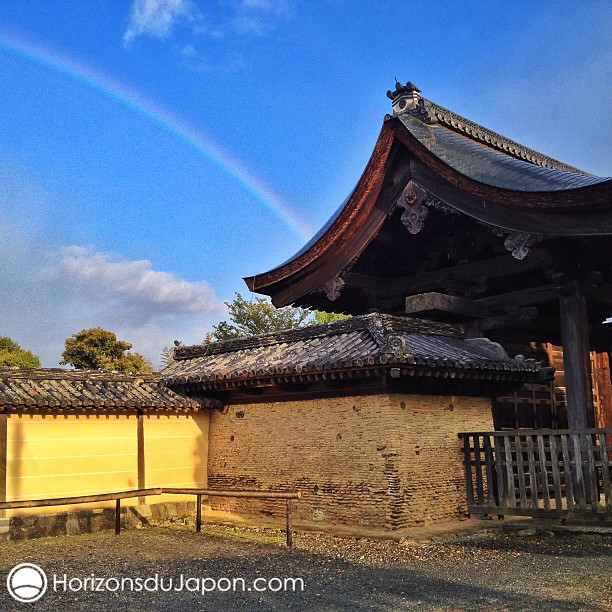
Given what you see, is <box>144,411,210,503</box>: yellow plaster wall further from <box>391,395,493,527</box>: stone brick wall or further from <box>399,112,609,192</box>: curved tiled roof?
<box>399,112,609,192</box>: curved tiled roof

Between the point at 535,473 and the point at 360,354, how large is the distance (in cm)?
321

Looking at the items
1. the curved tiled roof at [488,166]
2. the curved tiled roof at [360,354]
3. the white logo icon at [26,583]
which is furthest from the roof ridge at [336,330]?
the white logo icon at [26,583]

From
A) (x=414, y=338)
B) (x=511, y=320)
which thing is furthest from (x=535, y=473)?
(x=511, y=320)

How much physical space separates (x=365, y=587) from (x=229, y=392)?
6.97 meters

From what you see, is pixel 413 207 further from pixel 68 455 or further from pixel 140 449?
pixel 68 455

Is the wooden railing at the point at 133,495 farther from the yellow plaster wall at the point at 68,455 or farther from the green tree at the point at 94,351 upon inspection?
the green tree at the point at 94,351

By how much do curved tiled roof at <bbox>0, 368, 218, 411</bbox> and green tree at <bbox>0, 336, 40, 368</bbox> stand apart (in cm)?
2252

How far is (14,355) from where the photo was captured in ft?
115

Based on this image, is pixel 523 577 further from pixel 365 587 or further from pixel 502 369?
pixel 502 369

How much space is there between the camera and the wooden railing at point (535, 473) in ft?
33.4

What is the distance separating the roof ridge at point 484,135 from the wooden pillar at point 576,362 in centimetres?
412

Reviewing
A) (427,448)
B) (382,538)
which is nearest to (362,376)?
(427,448)

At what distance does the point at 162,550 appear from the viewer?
389 inches
